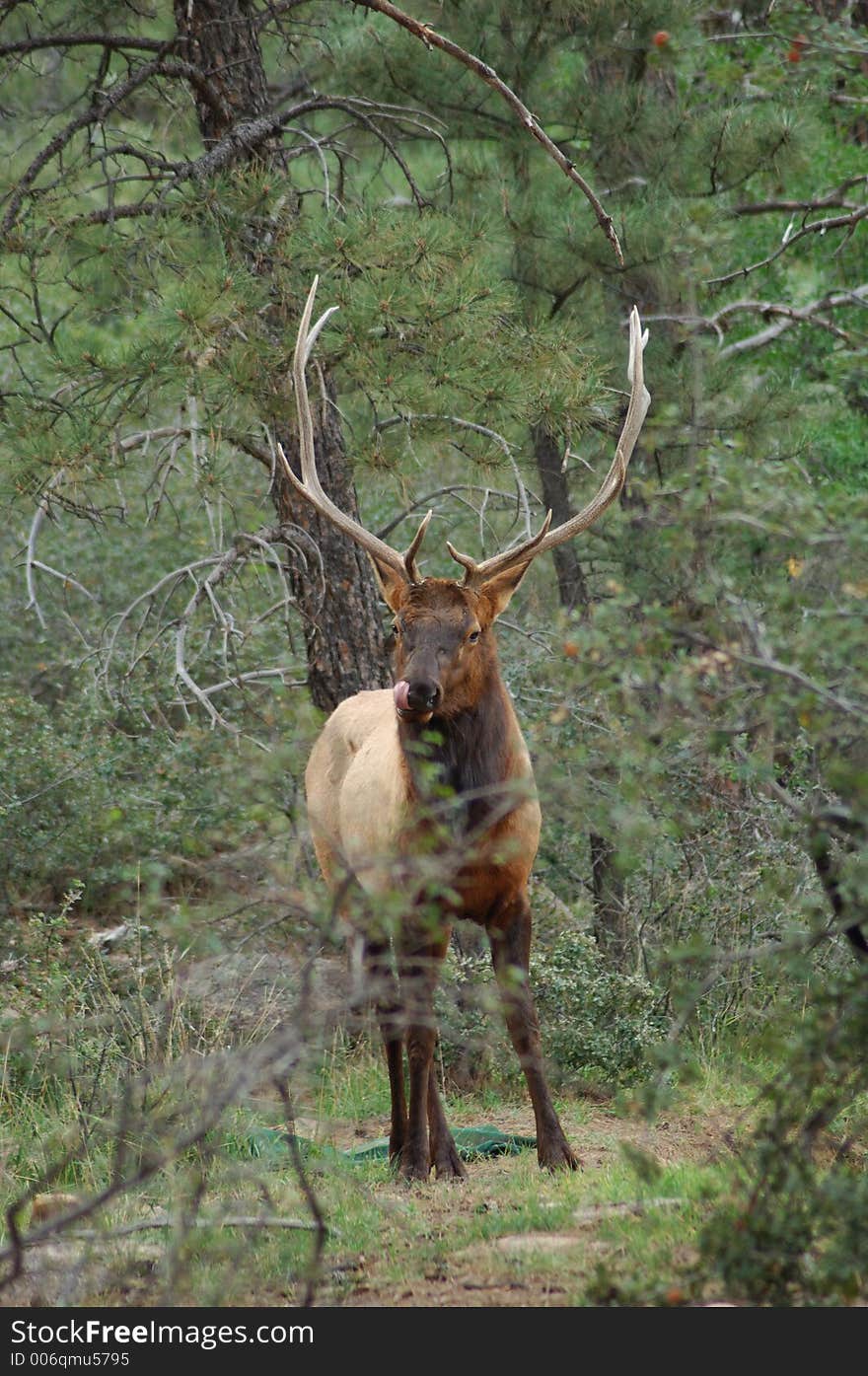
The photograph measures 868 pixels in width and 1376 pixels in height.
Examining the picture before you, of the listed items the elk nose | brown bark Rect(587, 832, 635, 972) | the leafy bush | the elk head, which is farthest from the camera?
brown bark Rect(587, 832, 635, 972)

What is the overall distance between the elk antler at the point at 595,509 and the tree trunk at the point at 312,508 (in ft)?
7.01

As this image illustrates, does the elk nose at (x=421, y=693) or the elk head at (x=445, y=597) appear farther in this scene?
the elk head at (x=445, y=597)

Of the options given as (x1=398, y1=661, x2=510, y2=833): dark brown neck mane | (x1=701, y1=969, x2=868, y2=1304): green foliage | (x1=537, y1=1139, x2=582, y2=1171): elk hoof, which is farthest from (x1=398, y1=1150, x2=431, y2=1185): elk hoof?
(x1=701, y1=969, x2=868, y2=1304): green foliage

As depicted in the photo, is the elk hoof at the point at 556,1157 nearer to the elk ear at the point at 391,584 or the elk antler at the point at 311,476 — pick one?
the elk ear at the point at 391,584

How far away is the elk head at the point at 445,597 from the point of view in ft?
18.6

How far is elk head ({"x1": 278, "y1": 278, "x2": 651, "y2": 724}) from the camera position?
568 cm

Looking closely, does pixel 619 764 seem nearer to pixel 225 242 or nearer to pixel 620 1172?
pixel 620 1172

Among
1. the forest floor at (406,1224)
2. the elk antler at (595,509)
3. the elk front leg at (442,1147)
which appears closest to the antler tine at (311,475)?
the elk antler at (595,509)

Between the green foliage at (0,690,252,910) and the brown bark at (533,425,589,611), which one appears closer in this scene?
the green foliage at (0,690,252,910)

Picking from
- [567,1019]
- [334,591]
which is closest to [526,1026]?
[567,1019]

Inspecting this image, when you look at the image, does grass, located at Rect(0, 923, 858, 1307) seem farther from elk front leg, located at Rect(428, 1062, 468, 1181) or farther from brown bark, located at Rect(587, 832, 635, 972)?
brown bark, located at Rect(587, 832, 635, 972)
